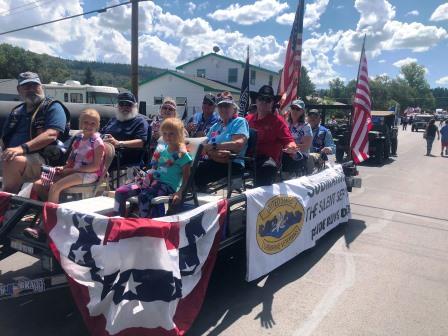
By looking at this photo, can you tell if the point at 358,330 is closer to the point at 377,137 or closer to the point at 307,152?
the point at 307,152

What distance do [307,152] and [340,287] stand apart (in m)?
2.60

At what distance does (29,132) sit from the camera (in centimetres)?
439

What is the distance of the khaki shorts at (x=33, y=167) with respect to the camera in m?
4.21

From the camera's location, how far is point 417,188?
10.5m

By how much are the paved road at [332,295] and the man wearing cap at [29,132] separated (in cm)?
111

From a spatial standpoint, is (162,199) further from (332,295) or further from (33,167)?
(332,295)

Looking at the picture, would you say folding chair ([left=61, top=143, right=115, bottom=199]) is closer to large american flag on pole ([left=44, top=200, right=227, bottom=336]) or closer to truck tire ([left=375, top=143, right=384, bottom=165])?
large american flag on pole ([left=44, top=200, right=227, bottom=336])

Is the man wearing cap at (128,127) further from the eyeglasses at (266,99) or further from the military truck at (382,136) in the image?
the military truck at (382,136)

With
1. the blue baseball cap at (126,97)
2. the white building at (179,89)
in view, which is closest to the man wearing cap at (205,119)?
the blue baseball cap at (126,97)

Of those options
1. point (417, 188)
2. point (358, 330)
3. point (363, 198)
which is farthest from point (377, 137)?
point (358, 330)

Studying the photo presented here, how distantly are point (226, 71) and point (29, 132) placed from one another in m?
35.5

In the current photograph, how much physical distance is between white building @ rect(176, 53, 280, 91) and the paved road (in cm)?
3295

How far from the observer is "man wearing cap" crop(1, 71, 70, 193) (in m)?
4.12

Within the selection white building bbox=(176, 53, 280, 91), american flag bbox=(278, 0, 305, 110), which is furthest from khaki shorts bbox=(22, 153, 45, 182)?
white building bbox=(176, 53, 280, 91)
